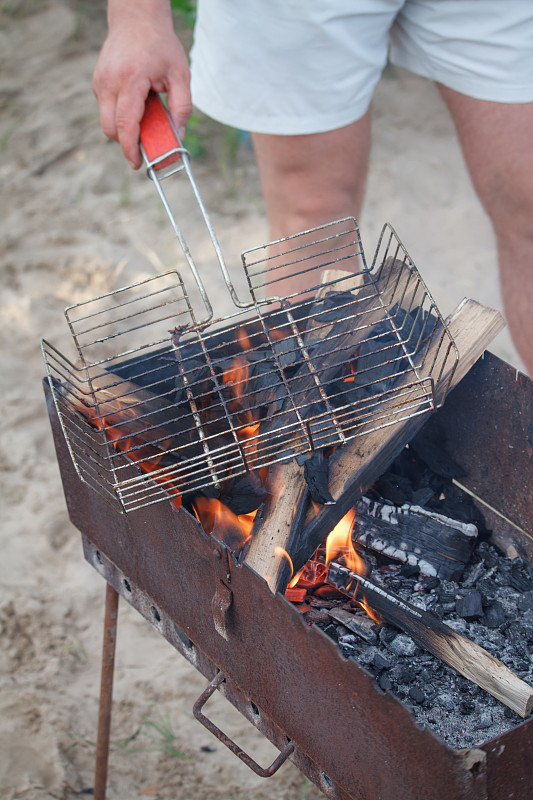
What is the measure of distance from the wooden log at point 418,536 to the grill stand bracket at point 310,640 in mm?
168

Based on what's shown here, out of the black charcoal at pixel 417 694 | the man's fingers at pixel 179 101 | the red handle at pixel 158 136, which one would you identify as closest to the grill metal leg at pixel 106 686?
the black charcoal at pixel 417 694

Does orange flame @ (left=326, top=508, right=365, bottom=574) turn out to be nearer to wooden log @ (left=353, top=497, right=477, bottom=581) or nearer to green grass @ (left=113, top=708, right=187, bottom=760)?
wooden log @ (left=353, top=497, right=477, bottom=581)

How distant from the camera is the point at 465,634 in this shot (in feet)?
4.87

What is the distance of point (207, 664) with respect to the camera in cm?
160

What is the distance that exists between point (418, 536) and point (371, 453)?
0.77 feet

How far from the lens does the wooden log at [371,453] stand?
59.1 inches

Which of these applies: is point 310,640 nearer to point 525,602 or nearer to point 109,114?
point 525,602

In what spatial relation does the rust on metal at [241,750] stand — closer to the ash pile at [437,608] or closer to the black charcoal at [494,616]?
the ash pile at [437,608]

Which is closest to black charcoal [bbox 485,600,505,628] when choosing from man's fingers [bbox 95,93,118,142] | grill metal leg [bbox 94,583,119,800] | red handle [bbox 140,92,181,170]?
grill metal leg [bbox 94,583,119,800]

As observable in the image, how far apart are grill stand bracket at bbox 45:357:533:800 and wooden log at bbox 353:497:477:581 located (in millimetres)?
168

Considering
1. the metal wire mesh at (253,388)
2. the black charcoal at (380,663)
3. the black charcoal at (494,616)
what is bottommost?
the black charcoal at (494,616)

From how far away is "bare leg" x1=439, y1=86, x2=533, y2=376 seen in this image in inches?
83.3

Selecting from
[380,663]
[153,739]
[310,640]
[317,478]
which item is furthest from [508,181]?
[153,739]

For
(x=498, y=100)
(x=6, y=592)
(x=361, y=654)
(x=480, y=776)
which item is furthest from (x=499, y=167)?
(x=6, y=592)
